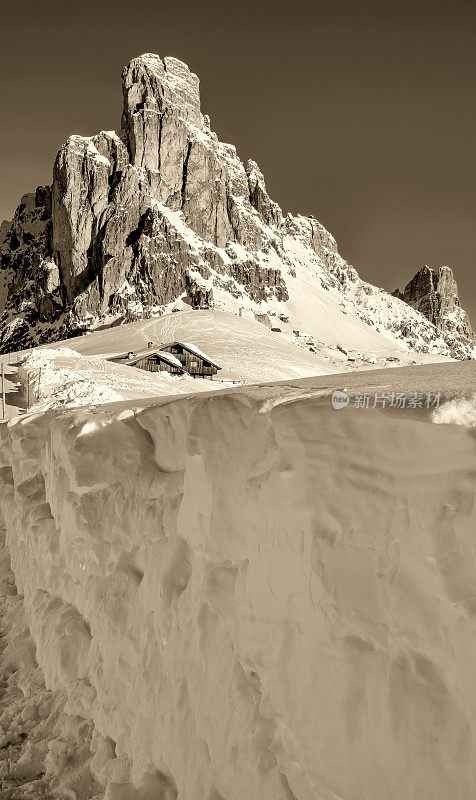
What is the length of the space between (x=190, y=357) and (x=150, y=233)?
79.7 m

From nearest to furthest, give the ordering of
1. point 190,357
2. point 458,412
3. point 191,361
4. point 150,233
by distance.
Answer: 1. point 458,412
2. point 191,361
3. point 190,357
4. point 150,233

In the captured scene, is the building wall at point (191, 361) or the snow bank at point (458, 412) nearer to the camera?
the snow bank at point (458, 412)

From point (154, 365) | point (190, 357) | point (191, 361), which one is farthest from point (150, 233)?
point (154, 365)

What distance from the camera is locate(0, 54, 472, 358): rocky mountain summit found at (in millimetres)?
122312

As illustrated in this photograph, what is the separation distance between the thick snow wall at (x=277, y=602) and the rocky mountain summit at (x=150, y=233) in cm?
11432

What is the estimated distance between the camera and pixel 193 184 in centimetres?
14088

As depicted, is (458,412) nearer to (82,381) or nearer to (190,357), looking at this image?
(82,381)

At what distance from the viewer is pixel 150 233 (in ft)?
409

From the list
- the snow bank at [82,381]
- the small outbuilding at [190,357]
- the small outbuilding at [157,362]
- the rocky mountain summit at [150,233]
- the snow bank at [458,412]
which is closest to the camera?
the snow bank at [458,412]

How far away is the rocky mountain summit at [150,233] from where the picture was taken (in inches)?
4815

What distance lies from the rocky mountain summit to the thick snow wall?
114316 millimetres

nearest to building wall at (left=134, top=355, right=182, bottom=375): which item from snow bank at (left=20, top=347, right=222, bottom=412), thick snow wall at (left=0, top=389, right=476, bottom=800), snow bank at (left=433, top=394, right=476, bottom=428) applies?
snow bank at (left=20, top=347, right=222, bottom=412)

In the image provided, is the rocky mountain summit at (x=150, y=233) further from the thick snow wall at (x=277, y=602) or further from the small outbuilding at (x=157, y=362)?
the thick snow wall at (x=277, y=602)

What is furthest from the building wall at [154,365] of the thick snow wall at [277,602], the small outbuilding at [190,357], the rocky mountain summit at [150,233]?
the rocky mountain summit at [150,233]
